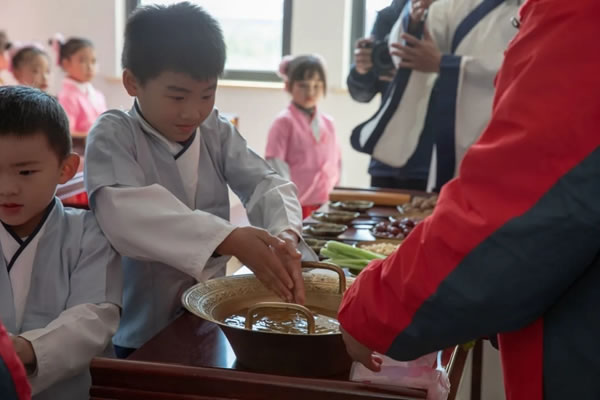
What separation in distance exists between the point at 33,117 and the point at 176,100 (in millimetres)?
273

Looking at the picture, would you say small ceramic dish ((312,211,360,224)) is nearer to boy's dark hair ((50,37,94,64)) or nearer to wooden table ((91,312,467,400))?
wooden table ((91,312,467,400))

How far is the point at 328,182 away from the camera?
4965mm

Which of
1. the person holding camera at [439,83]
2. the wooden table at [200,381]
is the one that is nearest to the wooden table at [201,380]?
the wooden table at [200,381]

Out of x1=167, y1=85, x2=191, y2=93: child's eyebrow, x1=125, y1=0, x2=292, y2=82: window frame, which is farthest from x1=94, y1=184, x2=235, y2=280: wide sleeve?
x1=125, y1=0, x2=292, y2=82: window frame

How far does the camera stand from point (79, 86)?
577 centimetres

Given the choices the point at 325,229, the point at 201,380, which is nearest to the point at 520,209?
the point at 201,380

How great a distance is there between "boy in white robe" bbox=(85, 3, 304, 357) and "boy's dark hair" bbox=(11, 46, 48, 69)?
14.0 ft

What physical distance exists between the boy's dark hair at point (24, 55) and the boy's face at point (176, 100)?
4.36 metres

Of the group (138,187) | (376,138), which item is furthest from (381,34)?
(138,187)

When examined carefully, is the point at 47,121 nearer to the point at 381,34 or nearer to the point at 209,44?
the point at 209,44

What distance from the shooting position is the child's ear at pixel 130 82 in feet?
4.94

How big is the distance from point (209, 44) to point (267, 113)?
16.6 feet

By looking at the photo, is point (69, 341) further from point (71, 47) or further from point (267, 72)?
point (267, 72)

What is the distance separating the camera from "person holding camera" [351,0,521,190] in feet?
7.96
